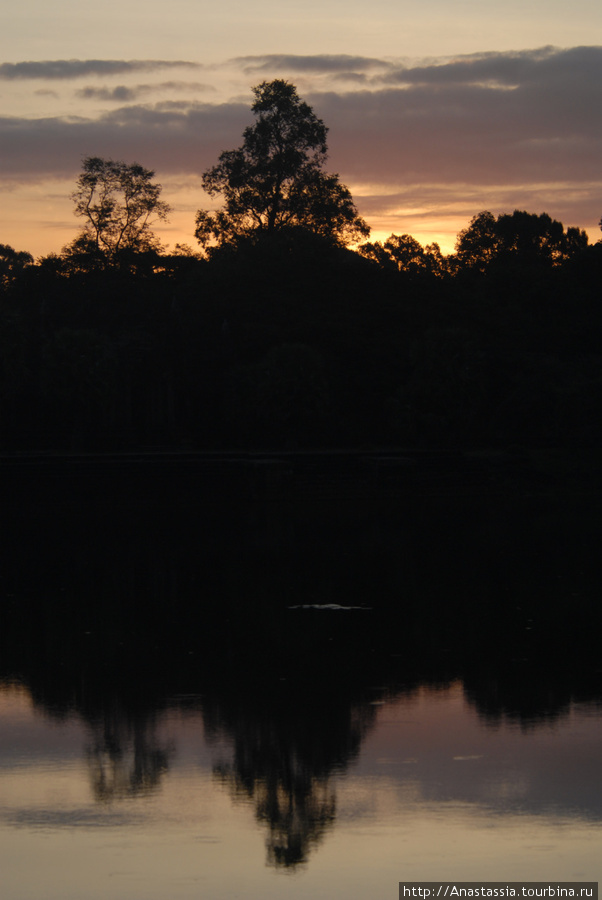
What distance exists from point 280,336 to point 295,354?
22.7ft

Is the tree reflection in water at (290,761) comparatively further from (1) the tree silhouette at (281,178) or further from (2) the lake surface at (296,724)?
(1) the tree silhouette at (281,178)

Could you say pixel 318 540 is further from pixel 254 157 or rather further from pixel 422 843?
pixel 254 157

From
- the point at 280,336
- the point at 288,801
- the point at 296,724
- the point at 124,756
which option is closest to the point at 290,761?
the point at 288,801

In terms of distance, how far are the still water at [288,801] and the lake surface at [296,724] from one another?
0.02 meters

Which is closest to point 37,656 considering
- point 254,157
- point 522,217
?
point 254,157

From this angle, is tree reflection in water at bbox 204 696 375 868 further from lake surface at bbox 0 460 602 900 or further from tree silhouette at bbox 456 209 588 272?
tree silhouette at bbox 456 209 588 272

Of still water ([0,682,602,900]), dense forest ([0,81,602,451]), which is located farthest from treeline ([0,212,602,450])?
still water ([0,682,602,900])

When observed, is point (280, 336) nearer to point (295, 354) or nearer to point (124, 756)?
point (295, 354)

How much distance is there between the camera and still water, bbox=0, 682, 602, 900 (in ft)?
18.9

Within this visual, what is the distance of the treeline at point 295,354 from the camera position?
46.5m

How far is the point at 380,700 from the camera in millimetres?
9570

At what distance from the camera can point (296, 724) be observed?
8.75 meters

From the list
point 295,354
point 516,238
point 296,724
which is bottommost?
point 296,724

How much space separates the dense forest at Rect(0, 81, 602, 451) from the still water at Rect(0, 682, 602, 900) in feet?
A: 120
